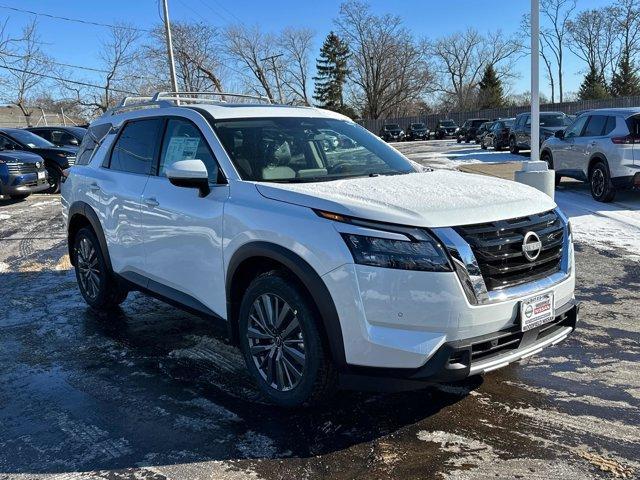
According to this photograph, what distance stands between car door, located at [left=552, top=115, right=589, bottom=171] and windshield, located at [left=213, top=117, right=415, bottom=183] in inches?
341

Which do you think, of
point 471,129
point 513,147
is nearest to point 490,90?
point 471,129

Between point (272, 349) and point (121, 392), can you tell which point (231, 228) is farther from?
point (121, 392)

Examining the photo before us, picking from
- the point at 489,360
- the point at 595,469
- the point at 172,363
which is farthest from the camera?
the point at 172,363

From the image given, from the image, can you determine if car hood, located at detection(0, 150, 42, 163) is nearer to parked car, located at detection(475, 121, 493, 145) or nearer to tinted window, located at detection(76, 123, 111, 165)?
tinted window, located at detection(76, 123, 111, 165)

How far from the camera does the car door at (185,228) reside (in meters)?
3.88

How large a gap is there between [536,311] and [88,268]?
4.30 m

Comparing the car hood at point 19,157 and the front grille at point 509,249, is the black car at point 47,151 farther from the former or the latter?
the front grille at point 509,249

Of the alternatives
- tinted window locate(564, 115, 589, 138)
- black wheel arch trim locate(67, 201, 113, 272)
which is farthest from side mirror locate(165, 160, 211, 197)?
tinted window locate(564, 115, 589, 138)

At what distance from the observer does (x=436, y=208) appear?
123 inches

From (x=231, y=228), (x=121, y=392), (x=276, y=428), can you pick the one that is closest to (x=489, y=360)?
(x=276, y=428)

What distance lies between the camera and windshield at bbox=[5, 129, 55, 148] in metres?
16.0

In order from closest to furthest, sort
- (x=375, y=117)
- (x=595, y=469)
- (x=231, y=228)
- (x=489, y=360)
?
1. (x=595, y=469)
2. (x=489, y=360)
3. (x=231, y=228)
4. (x=375, y=117)

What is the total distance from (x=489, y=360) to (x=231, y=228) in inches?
67.2

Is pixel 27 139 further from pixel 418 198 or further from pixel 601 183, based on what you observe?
pixel 418 198
